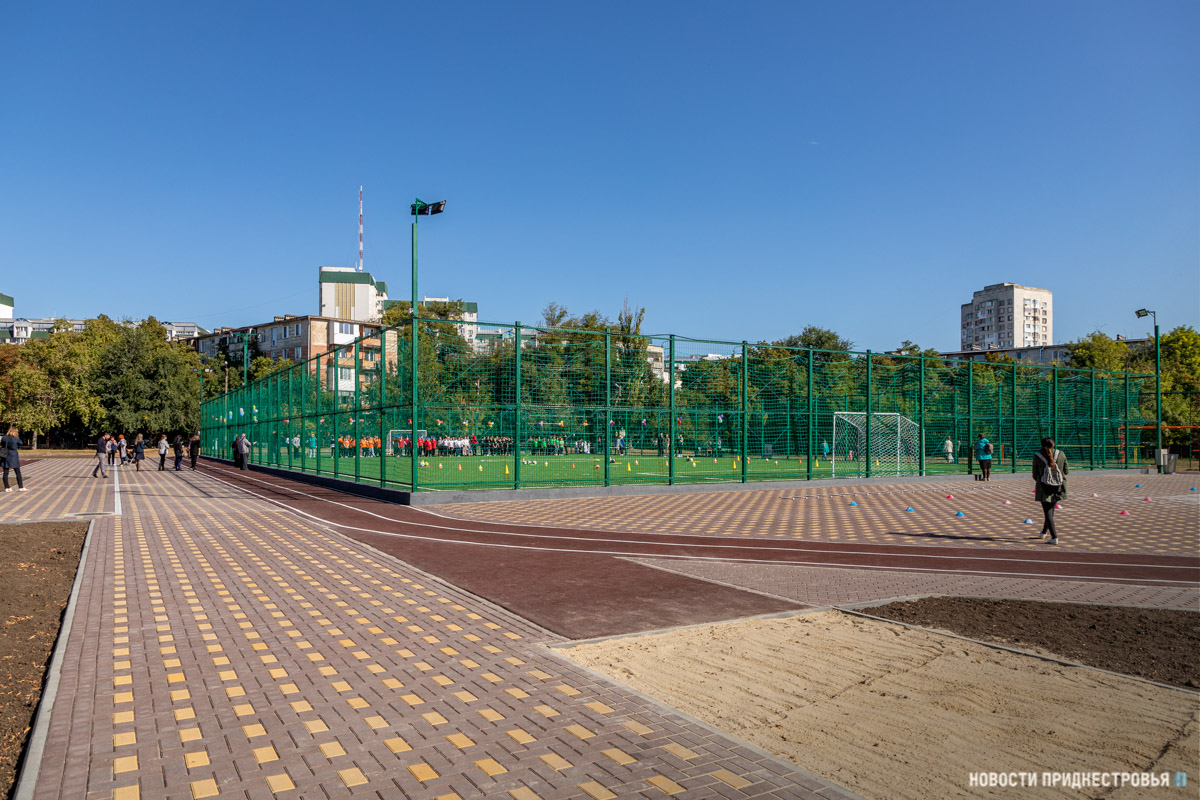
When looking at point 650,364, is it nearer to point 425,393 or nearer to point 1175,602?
point 425,393

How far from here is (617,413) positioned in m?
21.4

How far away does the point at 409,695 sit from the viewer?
511cm

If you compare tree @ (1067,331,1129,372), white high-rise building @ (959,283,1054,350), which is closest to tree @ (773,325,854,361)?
tree @ (1067,331,1129,372)

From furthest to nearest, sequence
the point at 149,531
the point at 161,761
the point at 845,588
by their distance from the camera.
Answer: the point at 149,531 → the point at 845,588 → the point at 161,761

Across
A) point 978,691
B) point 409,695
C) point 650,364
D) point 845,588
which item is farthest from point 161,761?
point 650,364

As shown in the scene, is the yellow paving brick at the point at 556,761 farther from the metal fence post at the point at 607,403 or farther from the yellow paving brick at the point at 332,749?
the metal fence post at the point at 607,403

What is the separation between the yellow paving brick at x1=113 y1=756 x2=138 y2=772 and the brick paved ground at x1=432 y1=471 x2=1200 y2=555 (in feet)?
32.6

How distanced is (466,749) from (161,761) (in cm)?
154

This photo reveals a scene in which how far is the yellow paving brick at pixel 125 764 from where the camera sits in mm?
3992

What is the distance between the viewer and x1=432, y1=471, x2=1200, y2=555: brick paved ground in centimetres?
1314

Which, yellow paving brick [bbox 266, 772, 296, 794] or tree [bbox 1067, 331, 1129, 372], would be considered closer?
yellow paving brick [bbox 266, 772, 296, 794]

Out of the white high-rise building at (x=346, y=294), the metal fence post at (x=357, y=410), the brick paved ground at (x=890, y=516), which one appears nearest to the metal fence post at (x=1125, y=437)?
the brick paved ground at (x=890, y=516)

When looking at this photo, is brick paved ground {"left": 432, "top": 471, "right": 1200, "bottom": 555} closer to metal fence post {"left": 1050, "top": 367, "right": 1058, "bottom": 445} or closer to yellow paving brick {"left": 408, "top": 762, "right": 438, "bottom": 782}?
yellow paving brick {"left": 408, "top": 762, "right": 438, "bottom": 782}

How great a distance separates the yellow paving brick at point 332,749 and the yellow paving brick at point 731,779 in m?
1.94
